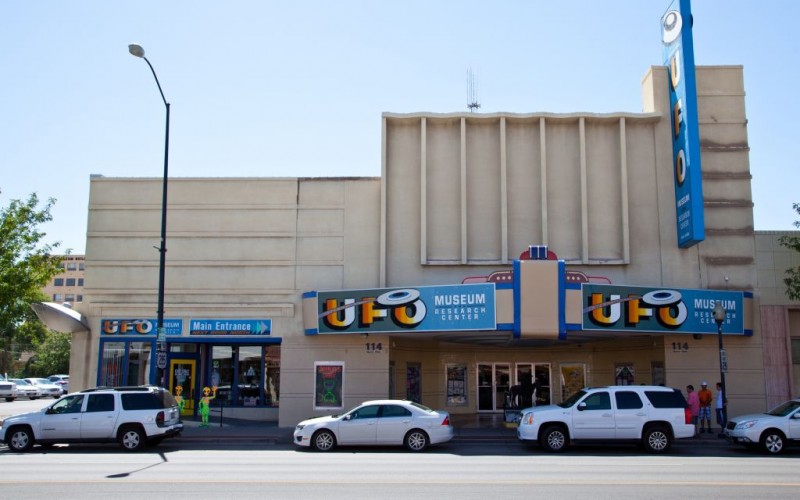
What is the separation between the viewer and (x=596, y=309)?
21891 millimetres

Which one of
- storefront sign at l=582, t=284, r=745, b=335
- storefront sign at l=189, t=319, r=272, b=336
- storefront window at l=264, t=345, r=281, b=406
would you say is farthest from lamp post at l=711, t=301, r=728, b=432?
storefront window at l=264, t=345, r=281, b=406

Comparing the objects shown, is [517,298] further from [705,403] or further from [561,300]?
[705,403]

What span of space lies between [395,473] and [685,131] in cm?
1635

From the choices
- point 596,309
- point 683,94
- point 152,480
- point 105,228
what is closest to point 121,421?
point 152,480

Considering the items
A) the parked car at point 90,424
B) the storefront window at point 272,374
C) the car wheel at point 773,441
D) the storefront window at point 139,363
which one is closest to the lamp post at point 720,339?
the car wheel at point 773,441

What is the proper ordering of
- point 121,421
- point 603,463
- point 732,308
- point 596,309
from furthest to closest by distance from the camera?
point 732,308 < point 596,309 < point 121,421 < point 603,463

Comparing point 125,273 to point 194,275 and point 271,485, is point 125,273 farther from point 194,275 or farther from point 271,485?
point 271,485

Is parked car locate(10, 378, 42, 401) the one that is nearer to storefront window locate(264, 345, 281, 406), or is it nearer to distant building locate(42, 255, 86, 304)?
storefront window locate(264, 345, 281, 406)

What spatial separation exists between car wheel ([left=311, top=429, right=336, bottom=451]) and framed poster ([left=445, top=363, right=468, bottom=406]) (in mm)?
12039

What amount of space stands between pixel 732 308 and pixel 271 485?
1786 cm

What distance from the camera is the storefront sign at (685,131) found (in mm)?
23438

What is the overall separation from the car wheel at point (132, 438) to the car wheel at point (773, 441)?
622 inches

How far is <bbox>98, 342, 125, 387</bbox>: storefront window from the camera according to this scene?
25734 mm

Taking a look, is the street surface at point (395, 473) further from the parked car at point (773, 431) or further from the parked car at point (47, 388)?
the parked car at point (47, 388)
